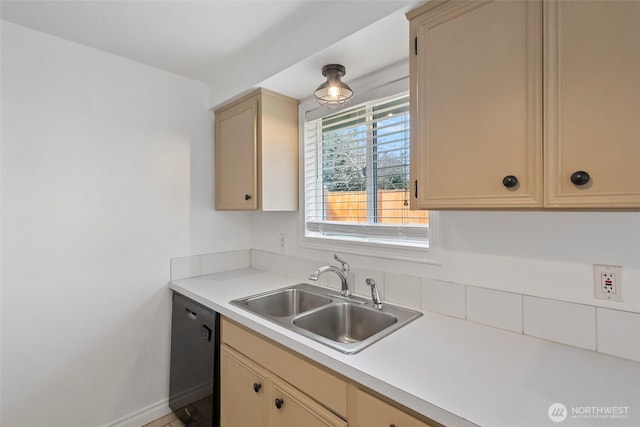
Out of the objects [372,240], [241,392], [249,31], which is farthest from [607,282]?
[249,31]

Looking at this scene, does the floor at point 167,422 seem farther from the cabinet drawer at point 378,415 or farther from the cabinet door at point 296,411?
the cabinet drawer at point 378,415

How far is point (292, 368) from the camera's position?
3.87 ft

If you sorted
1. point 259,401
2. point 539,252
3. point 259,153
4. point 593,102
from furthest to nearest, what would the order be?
point 259,153, point 259,401, point 539,252, point 593,102

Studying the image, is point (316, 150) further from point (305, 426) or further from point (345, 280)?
point (305, 426)

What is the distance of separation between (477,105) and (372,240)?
2.95 feet

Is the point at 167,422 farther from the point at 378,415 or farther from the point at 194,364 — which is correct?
the point at 378,415

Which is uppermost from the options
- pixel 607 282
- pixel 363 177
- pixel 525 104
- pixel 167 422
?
pixel 525 104

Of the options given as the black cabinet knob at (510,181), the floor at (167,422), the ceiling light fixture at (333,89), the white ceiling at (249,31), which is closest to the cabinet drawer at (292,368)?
the black cabinet knob at (510,181)

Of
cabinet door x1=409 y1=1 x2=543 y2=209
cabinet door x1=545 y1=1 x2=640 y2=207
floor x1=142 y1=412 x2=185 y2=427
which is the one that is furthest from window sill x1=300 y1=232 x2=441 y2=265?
floor x1=142 y1=412 x2=185 y2=427

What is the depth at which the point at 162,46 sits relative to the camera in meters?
1.74

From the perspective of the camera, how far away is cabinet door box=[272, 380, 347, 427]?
1053mm

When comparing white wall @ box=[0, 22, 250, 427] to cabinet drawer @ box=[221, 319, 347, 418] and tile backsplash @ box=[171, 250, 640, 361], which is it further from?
tile backsplash @ box=[171, 250, 640, 361]

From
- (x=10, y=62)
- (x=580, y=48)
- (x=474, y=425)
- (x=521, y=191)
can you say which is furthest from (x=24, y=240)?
(x=580, y=48)

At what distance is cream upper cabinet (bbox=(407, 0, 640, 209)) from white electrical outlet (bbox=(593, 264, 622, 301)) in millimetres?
356
